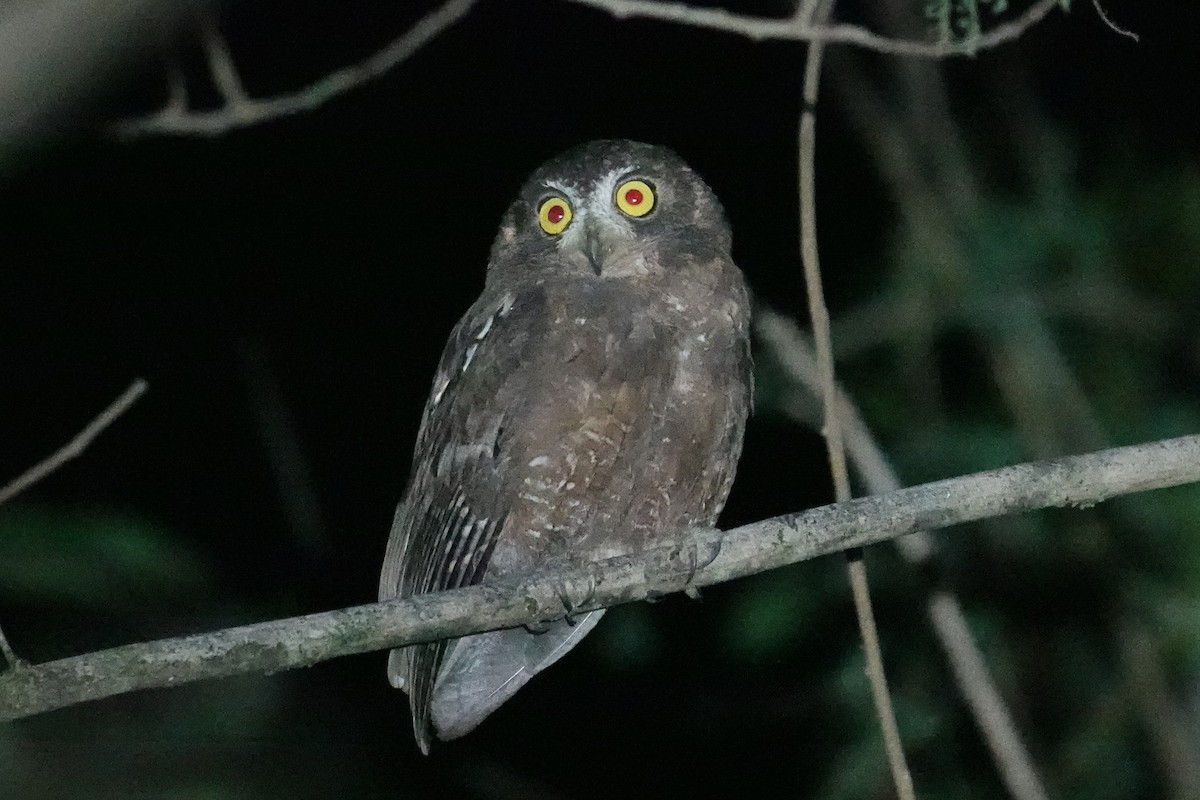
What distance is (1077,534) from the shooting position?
20.0 feet

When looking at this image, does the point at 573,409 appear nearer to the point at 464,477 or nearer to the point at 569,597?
the point at 464,477

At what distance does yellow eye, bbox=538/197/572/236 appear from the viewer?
419 cm

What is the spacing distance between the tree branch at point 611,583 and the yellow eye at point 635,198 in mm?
1181

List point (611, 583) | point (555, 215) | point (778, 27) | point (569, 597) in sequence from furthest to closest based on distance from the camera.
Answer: point (555, 215) < point (611, 583) < point (569, 597) < point (778, 27)

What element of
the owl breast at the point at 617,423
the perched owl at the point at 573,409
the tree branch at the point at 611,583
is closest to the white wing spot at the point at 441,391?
the perched owl at the point at 573,409

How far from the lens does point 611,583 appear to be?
3.13 m

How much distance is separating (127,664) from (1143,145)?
6000 millimetres

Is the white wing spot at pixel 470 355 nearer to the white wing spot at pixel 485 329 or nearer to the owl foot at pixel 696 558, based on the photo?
the white wing spot at pixel 485 329

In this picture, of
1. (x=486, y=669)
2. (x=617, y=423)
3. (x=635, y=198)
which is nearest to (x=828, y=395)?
(x=617, y=423)

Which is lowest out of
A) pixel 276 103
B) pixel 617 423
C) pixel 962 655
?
pixel 962 655

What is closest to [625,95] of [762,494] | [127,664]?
[762,494]

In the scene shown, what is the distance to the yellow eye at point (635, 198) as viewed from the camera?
13.7ft

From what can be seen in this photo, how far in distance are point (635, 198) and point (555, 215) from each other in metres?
0.26

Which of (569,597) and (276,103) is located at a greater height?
(276,103)
